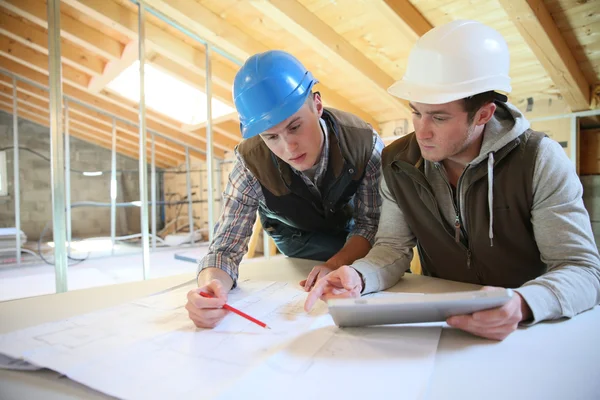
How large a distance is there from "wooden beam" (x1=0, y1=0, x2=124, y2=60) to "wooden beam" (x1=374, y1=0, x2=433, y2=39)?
2848 mm

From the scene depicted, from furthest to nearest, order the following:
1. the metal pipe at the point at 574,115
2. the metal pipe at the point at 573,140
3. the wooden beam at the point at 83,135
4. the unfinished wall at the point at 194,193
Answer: the unfinished wall at the point at 194,193, the wooden beam at the point at 83,135, the metal pipe at the point at 573,140, the metal pipe at the point at 574,115

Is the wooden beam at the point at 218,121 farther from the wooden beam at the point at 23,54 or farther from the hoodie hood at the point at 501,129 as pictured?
the hoodie hood at the point at 501,129

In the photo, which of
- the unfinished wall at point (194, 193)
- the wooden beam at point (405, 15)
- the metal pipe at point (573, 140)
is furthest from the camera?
the unfinished wall at point (194, 193)

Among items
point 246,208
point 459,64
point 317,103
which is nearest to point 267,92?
point 317,103

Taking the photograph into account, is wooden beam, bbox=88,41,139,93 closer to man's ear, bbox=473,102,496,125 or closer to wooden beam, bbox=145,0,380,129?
wooden beam, bbox=145,0,380,129

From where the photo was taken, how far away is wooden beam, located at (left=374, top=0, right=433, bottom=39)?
7.55 feet

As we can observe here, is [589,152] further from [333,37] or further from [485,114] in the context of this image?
[485,114]

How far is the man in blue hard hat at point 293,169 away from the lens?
108cm

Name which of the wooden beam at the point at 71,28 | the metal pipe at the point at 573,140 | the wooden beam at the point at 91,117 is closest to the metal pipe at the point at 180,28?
the wooden beam at the point at 71,28

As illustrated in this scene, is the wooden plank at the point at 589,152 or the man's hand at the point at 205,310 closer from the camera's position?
the man's hand at the point at 205,310

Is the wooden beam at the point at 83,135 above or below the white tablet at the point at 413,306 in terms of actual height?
above

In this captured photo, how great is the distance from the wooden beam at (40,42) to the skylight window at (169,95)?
38 centimetres

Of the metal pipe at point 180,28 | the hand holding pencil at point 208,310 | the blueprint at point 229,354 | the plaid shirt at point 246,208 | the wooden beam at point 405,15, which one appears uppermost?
the metal pipe at point 180,28

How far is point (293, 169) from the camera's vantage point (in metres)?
1.28
